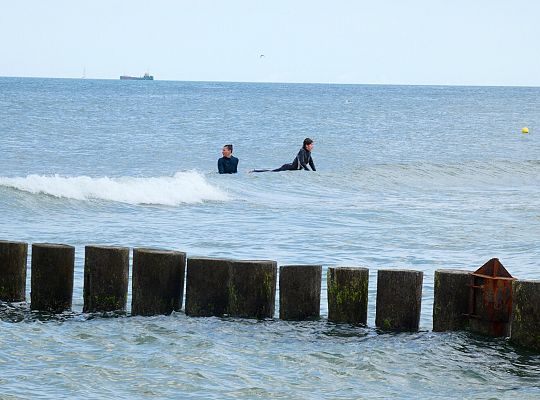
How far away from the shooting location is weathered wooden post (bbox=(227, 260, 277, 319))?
372 inches

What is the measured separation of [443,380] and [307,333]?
1.59 m

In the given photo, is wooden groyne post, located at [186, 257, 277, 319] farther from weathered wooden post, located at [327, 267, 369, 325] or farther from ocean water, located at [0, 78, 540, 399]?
weathered wooden post, located at [327, 267, 369, 325]

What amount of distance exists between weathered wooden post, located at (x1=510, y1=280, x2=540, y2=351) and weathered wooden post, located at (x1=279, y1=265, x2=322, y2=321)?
5.93ft

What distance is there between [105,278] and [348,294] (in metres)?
2.30

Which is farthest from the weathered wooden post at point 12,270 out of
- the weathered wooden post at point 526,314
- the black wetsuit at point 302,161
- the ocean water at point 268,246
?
the black wetsuit at point 302,161

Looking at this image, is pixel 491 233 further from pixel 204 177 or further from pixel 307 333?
pixel 204 177

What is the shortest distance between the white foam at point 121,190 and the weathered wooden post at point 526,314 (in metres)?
13.9

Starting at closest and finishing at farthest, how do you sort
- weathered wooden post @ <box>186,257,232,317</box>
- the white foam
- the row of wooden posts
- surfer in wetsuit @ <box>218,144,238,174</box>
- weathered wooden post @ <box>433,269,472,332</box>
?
weathered wooden post @ <box>433,269,472,332</box> < the row of wooden posts < weathered wooden post @ <box>186,257,232,317</box> < the white foam < surfer in wetsuit @ <box>218,144,238,174</box>

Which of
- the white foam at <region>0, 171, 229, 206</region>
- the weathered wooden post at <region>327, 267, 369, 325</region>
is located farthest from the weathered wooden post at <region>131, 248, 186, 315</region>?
the white foam at <region>0, 171, 229, 206</region>

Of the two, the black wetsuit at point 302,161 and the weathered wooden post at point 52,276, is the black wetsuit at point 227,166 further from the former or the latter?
the weathered wooden post at point 52,276

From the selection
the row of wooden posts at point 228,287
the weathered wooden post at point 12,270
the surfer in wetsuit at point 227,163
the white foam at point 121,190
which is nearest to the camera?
the row of wooden posts at point 228,287

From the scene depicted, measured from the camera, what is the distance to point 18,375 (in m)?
7.91

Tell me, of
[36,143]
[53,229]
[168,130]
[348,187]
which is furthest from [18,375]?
[168,130]

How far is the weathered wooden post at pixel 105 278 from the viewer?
31.8 feet
